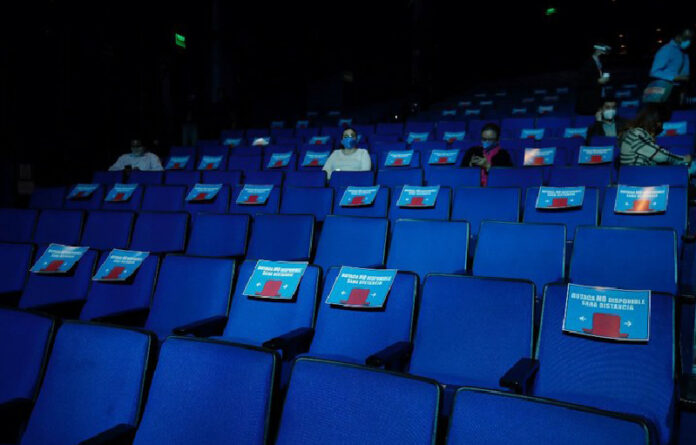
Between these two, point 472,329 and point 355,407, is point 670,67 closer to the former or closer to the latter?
point 472,329

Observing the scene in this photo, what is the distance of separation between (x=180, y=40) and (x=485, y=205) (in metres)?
5.51

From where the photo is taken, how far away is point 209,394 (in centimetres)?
105

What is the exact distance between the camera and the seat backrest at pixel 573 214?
232 centimetres

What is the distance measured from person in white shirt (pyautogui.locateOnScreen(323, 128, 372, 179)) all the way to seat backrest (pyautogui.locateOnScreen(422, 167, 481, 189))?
0.60 m

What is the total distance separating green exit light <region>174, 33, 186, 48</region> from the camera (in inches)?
255

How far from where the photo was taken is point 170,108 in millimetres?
6371

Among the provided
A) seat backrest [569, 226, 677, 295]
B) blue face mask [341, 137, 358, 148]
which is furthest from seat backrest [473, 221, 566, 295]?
blue face mask [341, 137, 358, 148]

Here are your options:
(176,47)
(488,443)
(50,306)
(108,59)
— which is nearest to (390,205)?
(50,306)

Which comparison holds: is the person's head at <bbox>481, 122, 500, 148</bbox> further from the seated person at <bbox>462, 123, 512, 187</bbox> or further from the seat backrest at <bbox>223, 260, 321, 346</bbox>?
the seat backrest at <bbox>223, 260, 321, 346</bbox>

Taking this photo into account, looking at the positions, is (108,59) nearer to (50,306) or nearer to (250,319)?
(50,306)

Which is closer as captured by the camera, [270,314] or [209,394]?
[209,394]

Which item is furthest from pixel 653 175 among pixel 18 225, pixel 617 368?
pixel 18 225

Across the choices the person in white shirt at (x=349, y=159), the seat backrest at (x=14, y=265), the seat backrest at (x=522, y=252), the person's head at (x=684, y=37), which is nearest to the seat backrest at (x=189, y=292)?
the seat backrest at (x=14, y=265)

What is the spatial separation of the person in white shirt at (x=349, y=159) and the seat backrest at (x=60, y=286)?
72.5 inches
